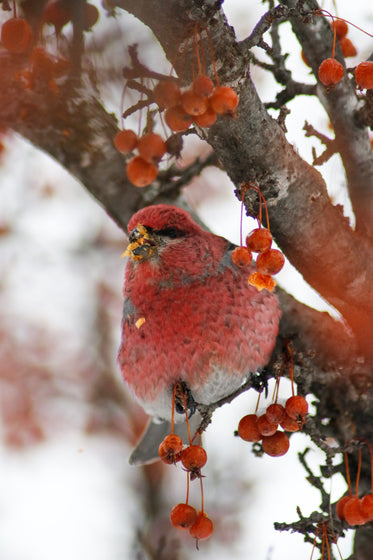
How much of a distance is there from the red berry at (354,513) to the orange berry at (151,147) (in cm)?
114

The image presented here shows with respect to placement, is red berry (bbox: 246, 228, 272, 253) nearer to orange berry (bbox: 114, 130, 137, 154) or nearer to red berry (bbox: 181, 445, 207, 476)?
orange berry (bbox: 114, 130, 137, 154)

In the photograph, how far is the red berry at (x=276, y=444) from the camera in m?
1.56

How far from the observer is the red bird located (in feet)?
5.39

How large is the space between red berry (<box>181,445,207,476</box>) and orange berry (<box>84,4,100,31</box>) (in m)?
1.30

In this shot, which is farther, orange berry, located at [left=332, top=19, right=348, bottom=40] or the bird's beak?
orange berry, located at [left=332, top=19, right=348, bottom=40]

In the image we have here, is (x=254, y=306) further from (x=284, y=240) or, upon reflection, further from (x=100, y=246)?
(x=100, y=246)

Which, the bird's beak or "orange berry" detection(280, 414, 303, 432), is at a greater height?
the bird's beak

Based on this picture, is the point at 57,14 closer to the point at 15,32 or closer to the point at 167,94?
the point at 15,32

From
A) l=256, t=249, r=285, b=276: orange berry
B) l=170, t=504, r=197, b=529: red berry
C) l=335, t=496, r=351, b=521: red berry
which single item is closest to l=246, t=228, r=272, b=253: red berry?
l=256, t=249, r=285, b=276: orange berry

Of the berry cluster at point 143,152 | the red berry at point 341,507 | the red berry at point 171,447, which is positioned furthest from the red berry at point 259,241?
the red berry at point 341,507

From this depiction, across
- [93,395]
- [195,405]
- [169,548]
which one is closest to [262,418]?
[195,405]

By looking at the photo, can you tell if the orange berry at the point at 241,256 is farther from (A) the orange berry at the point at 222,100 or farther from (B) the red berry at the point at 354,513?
(B) the red berry at the point at 354,513

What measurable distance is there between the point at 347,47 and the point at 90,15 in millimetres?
869

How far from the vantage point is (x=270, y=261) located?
Answer: 1.33 meters
